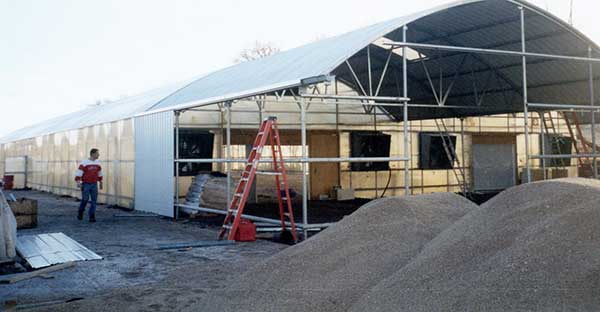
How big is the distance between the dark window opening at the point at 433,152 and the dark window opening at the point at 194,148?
7878 millimetres

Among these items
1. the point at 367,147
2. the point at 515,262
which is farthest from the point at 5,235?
the point at 367,147

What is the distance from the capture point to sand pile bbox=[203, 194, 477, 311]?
6.22 m

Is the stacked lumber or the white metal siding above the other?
the white metal siding

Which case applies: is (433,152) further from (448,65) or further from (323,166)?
(448,65)

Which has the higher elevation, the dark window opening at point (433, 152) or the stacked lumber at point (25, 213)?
the dark window opening at point (433, 152)

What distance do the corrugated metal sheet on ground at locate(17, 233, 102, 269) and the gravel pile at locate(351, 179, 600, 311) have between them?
5.89m

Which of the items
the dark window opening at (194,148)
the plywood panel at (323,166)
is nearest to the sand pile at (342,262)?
the dark window opening at (194,148)

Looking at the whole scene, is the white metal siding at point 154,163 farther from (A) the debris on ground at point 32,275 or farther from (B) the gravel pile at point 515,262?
(B) the gravel pile at point 515,262

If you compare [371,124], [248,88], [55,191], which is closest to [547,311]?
[248,88]

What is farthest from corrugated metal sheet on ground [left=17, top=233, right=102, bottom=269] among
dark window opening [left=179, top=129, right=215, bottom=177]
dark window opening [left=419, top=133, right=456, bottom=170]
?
dark window opening [left=419, top=133, right=456, bottom=170]

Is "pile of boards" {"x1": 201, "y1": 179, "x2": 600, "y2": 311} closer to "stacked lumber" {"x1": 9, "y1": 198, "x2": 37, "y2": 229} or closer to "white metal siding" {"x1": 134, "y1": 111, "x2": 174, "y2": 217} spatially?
"stacked lumber" {"x1": 9, "y1": 198, "x2": 37, "y2": 229}

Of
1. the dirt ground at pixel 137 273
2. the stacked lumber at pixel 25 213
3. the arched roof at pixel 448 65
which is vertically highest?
the arched roof at pixel 448 65

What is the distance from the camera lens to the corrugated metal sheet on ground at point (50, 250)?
9.90 m

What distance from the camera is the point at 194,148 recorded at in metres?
18.7
